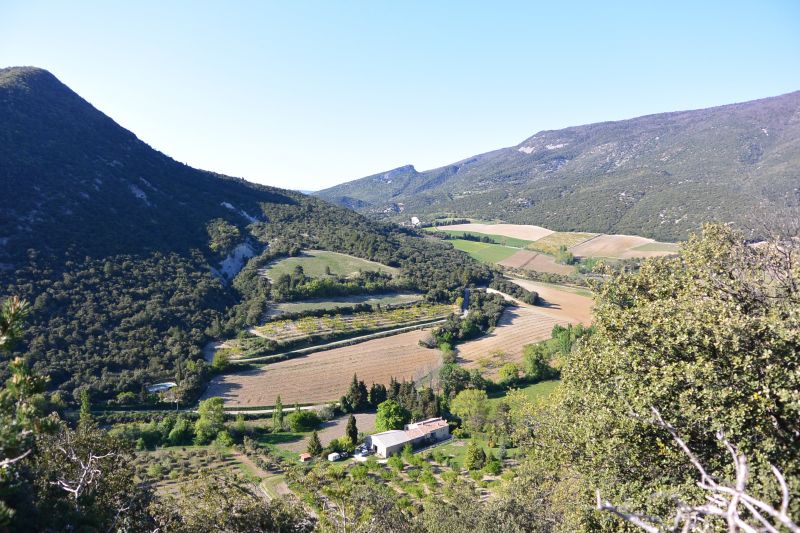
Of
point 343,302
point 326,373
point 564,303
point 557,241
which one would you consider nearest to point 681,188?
point 557,241

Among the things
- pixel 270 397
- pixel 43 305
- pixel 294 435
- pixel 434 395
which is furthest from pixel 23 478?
pixel 43 305

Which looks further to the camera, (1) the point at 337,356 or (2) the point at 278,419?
(1) the point at 337,356

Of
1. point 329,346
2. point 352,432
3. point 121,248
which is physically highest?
point 121,248

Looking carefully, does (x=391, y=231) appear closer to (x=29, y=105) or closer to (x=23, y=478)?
(x=29, y=105)

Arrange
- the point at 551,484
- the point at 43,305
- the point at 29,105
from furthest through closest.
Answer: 1. the point at 29,105
2. the point at 43,305
3. the point at 551,484

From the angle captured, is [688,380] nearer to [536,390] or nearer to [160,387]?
[536,390]

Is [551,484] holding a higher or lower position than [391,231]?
lower

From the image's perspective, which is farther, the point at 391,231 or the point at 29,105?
the point at 391,231
